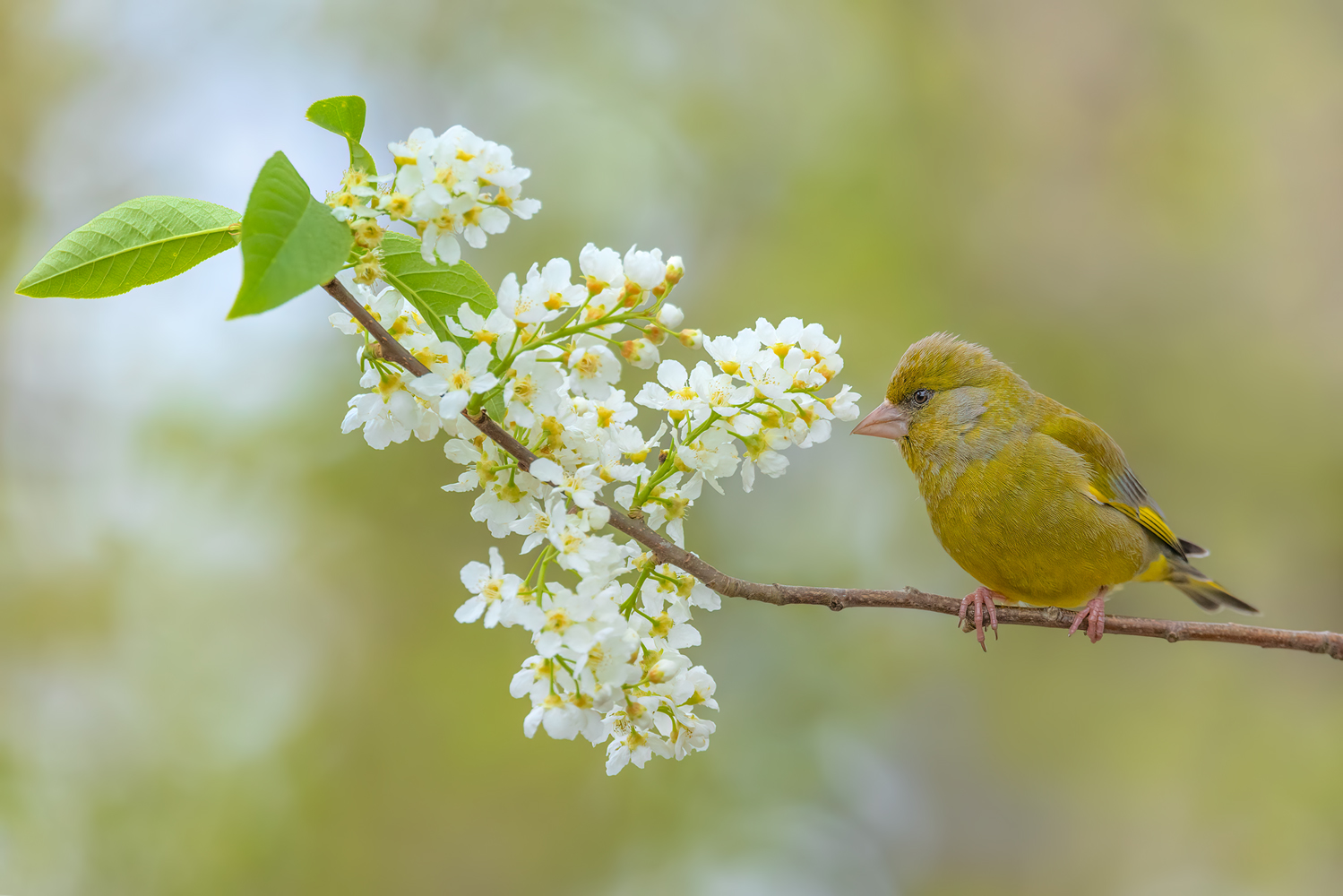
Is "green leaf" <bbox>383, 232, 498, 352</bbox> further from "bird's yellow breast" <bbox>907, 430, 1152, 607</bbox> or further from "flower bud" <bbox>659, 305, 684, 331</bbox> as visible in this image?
"bird's yellow breast" <bbox>907, 430, 1152, 607</bbox>

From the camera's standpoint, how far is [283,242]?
175 centimetres

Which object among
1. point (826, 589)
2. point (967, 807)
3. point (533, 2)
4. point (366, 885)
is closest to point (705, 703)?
point (826, 589)

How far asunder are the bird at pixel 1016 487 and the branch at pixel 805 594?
1.79ft

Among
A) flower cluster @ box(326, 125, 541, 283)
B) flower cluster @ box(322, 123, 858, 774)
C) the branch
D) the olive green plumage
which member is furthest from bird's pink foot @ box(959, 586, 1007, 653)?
flower cluster @ box(326, 125, 541, 283)

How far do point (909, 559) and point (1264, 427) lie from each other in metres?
3.12

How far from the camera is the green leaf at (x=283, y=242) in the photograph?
165cm

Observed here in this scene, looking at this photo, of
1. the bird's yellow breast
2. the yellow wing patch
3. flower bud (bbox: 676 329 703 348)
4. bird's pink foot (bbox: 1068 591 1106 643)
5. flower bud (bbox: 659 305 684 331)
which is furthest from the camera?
the yellow wing patch

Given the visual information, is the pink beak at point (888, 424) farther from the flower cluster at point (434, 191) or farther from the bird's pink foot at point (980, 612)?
the flower cluster at point (434, 191)

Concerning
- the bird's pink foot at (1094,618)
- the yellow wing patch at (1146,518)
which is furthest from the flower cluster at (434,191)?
the yellow wing patch at (1146,518)

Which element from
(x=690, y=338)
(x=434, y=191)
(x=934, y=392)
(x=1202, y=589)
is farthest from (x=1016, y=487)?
(x=434, y=191)

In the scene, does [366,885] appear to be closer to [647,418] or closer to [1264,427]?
[647,418]

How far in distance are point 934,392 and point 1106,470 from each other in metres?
0.82

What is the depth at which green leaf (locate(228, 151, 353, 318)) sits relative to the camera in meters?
1.65

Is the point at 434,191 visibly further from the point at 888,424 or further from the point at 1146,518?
the point at 1146,518
